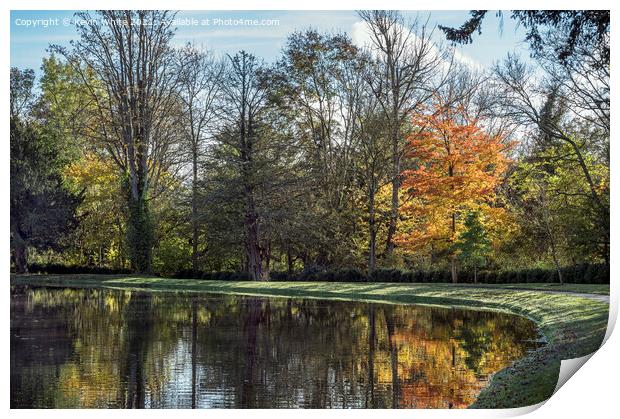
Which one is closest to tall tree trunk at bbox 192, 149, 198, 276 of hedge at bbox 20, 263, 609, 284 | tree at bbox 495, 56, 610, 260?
hedge at bbox 20, 263, 609, 284

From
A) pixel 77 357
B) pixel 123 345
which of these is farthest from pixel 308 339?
pixel 77 357

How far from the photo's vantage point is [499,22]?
1304 centimetres

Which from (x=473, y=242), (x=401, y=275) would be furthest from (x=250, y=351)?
(x=401, y=275)

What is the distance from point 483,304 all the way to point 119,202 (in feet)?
66.8

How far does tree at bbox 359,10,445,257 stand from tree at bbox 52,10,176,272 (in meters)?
7.09

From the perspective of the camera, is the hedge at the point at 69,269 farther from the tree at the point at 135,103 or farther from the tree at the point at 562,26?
the tree at the point at 562,26

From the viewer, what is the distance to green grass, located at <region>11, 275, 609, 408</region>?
10.8 meters

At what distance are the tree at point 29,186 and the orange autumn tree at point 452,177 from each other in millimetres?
13597

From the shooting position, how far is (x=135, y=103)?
3350 centimetres

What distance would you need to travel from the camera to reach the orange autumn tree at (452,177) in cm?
2862

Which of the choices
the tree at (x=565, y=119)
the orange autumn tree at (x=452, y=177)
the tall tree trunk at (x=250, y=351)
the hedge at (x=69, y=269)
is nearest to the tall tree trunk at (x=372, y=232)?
the orange autumn tree at (x=452, y=177)

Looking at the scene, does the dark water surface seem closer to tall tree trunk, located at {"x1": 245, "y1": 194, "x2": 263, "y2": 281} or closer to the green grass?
the green grass
